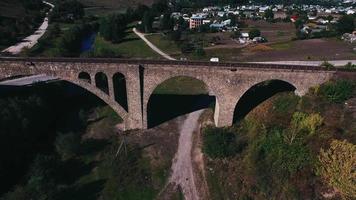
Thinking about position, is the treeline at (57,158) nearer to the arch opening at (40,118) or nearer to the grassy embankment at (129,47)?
the arch opening at (40,118)

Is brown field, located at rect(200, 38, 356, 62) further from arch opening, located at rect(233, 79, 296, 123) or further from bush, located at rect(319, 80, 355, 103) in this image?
bush, located at rect(319, 80, 355, 103)

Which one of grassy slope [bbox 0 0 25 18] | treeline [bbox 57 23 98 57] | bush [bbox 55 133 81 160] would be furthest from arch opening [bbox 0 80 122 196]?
grassy slope [bbox 0 0 25 18]

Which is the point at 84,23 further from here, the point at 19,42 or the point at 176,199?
the point at 176,199

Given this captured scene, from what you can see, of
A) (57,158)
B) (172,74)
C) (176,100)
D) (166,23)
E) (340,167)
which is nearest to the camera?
(340,167)

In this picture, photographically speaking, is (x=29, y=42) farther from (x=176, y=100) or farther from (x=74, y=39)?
(x=176, y=100)

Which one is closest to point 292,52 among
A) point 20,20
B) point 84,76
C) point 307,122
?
point 307,122

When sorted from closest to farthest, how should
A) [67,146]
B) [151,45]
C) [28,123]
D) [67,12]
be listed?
1. [67,146]
2. [28,123]
3. [151,45]
4. [67,12]

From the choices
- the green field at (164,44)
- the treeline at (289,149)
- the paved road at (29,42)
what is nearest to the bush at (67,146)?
the treeline at (289,149)

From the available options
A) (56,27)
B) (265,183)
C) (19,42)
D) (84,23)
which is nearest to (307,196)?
(265,183)
